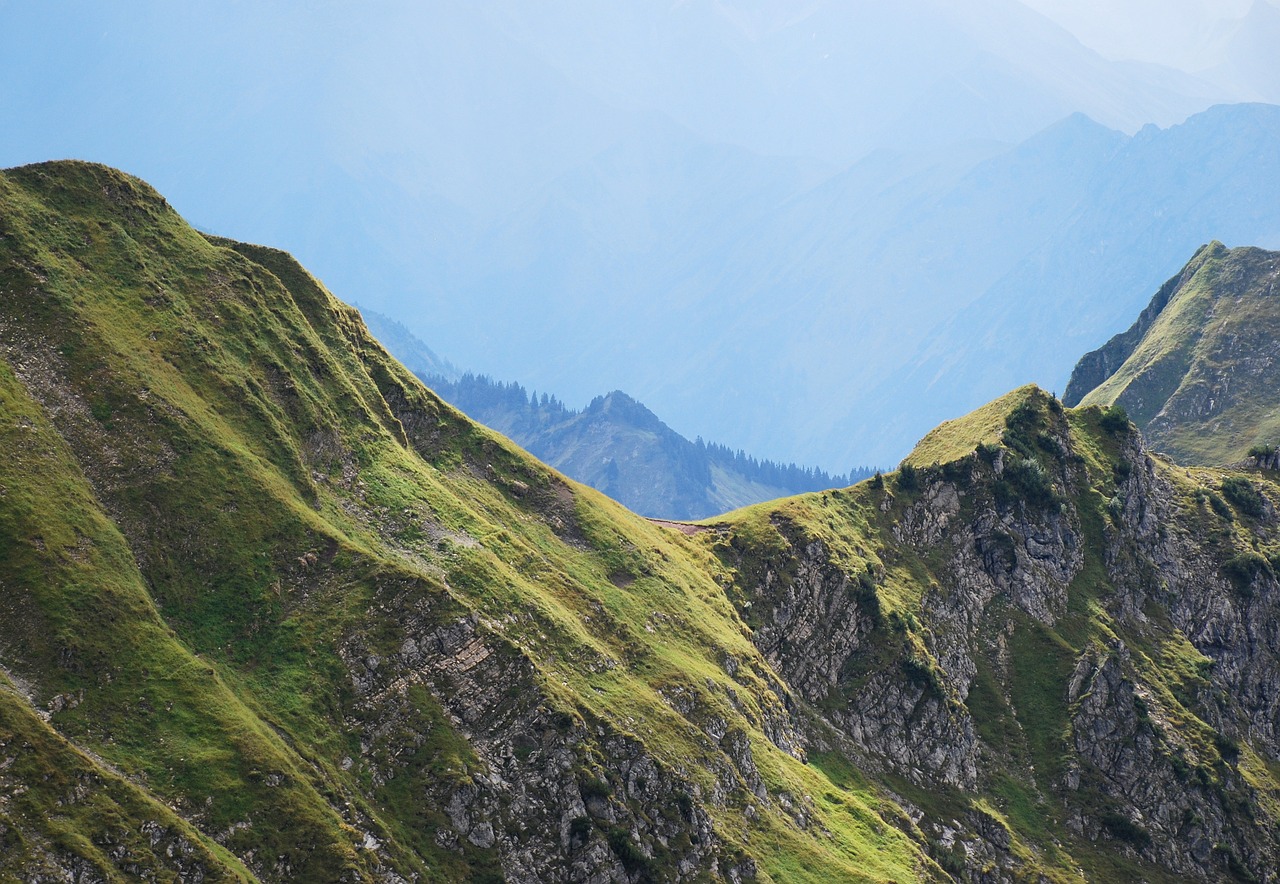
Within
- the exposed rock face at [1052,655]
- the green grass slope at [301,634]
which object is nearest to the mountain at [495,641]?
the green grass slope at [301,634]

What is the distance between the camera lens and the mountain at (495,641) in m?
76.2

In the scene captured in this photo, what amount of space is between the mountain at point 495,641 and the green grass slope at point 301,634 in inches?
12.2

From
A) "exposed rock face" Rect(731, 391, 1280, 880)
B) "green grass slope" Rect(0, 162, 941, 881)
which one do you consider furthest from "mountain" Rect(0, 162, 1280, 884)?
"exposed rock face" Rect(731, 391, 1280, 880)

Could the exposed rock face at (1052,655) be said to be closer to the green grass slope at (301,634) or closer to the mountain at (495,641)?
the mountain at (495,641)

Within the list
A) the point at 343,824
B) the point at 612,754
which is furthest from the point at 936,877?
the point at 343,824

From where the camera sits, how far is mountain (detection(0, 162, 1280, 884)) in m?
76.2

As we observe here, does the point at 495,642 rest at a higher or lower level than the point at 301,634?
higher

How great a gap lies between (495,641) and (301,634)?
53.7ft

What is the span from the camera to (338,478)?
106062mm

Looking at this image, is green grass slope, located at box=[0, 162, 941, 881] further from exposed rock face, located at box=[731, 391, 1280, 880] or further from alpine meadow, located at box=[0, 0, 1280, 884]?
exposed rock face, located at box=[731, 391, 1280, 880]

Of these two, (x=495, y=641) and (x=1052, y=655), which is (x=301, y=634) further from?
(x=1052, y=655)

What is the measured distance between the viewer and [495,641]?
314ft

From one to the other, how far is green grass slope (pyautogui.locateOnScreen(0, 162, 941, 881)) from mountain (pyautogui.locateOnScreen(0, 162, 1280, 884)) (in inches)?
12.2

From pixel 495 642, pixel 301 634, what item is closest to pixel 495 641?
pixel 495 642
